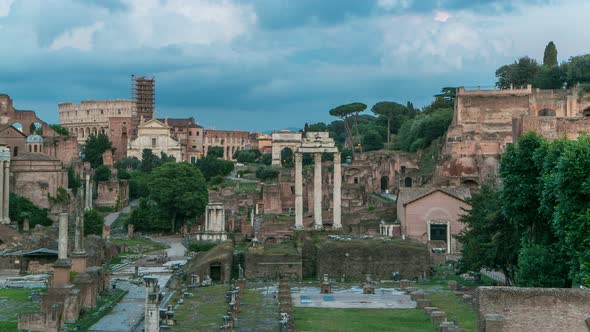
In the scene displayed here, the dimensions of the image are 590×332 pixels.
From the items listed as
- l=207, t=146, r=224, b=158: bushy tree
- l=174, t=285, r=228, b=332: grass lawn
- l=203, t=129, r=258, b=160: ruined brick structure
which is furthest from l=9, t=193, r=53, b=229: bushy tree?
l=203, t=129, r=258, b=160: ruined brick structure

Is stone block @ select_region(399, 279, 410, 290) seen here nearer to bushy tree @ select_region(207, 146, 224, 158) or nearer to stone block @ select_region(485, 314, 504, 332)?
stone block @ select_region(485, 314, 504, 332)

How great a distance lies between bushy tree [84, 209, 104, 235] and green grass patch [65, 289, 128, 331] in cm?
2361

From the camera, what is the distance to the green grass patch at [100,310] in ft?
123

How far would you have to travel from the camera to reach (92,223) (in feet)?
237

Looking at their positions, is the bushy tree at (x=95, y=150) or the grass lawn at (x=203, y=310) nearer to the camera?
the grass lawn at (x=203, y=310)

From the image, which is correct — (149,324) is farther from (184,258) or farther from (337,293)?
(184,258)

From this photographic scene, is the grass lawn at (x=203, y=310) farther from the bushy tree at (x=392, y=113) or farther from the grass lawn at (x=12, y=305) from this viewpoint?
the bushy tree at (x=392, y=113)

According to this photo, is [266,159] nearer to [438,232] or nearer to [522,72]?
[522,72]

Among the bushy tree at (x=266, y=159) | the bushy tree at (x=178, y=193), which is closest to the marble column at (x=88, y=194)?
the bushy tree at (x=178, y=193)

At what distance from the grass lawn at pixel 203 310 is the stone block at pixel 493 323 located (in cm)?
1194

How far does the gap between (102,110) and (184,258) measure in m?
98.3

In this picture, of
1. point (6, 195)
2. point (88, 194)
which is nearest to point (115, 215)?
point (88, 194)

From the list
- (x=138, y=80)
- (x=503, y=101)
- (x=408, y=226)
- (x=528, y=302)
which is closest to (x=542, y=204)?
(x=528, y=302)

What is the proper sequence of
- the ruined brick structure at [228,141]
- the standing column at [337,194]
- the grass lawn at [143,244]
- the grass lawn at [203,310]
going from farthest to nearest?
the ruined brick structure at [228,141]
the grass lawn at [143,244]
the standing column at [337,194]
the grass lawn at [203,310]
